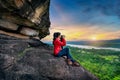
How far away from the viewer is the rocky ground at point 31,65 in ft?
53.9

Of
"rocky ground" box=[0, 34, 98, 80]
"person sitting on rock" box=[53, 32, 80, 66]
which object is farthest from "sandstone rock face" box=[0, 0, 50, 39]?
"person sitting on rock" box=[53, 32, 80, 66]

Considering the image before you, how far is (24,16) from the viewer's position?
20.9 m

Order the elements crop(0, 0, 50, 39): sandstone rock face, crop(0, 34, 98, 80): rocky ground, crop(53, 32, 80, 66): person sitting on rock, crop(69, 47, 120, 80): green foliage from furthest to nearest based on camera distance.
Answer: crop(69, 47, 120, 80): green foliage → crop(0, 0, 50, 39): sandstone rock face → crop(53, 32, 80, 66): person sitting on rock → crop(0, 34, 98, 80): rocky ground

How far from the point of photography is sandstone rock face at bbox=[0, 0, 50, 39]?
19688 mm

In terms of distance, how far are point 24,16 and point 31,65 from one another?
562 cm

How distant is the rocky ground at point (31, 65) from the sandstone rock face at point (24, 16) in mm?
2581

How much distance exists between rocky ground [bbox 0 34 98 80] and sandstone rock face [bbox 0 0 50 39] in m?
2.58

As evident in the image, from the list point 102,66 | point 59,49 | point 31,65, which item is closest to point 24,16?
point 59,49

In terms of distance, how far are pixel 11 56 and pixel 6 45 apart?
140 cm

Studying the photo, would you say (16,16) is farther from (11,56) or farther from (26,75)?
(26,75)

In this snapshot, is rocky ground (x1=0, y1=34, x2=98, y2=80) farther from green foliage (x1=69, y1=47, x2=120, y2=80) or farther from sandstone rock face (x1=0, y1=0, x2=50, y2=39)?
green foliage (x1=69, y1=47, x2=120, y2=80)

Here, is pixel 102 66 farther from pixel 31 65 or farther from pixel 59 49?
pixel 31 65

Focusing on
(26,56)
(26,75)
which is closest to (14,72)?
(26,75)

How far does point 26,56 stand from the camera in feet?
58.9
